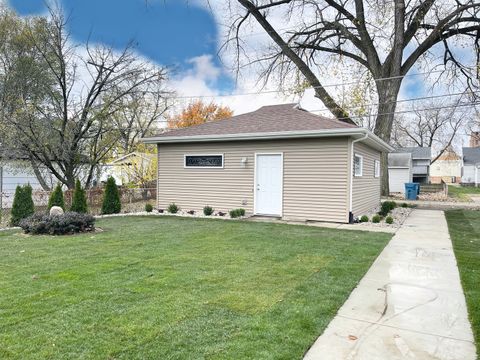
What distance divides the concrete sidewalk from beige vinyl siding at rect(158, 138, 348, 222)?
13.7 ft

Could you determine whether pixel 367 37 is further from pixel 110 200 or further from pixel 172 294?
pixel 172 294

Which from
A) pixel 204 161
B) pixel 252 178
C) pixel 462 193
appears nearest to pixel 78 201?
pixel 204 161

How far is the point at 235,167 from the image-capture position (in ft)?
36.4

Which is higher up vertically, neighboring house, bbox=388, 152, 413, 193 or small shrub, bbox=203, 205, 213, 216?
neighboring house, bbox=388, 152, 413, 193

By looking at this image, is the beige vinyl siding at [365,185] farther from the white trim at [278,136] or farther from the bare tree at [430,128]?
the bare tree at [430,128]

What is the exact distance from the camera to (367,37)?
17.0 m

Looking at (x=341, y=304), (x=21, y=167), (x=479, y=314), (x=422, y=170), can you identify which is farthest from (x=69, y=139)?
(x=422, y=170)

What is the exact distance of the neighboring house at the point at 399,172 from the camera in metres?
26.8

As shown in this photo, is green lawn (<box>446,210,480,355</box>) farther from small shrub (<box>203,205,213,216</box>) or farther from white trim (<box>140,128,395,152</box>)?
small shrub (<box>203,205,213,216</box>)

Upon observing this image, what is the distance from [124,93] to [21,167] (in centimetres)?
577

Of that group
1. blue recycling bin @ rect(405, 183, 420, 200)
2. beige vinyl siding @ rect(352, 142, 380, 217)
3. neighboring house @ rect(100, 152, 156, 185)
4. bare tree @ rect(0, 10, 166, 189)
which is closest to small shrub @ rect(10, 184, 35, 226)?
bare tree @ rect(0, 10, 166, 189)

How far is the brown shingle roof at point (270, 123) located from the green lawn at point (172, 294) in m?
3.89

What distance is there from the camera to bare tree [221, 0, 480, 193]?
16094mm

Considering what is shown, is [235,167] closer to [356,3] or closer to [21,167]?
[21,167]
